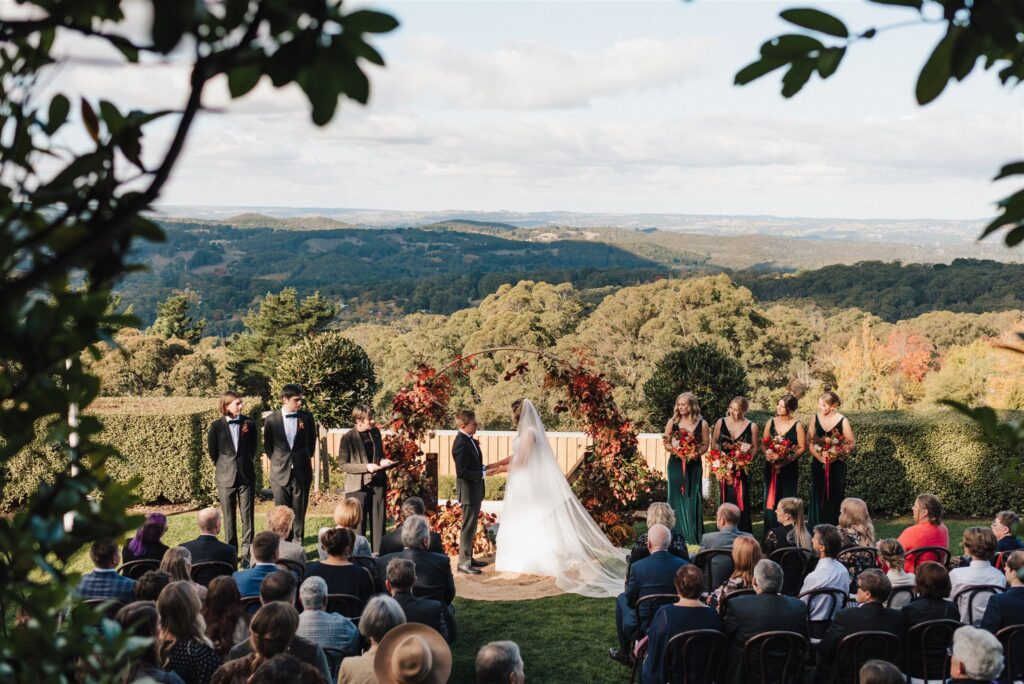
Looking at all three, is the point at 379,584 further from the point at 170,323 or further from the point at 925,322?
the point at 925,322

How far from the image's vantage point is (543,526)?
9016 millimetres

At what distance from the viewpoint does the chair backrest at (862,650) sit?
4.82 meters

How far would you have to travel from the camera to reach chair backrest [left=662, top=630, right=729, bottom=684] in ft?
16.0

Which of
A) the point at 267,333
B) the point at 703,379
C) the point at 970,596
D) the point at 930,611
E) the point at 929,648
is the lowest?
the point at 267,333

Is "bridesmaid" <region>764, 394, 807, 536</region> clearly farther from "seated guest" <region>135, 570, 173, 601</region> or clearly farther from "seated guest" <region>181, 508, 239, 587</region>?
"seated guest" <region>135, 570, 173, 601</region>

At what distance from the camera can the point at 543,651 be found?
22.0ft

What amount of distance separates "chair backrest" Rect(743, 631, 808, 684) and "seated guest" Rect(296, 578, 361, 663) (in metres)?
1.97

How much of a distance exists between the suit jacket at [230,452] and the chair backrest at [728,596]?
15.6ft

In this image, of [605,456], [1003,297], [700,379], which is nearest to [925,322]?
[1003,297]

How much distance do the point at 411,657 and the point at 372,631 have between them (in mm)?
667

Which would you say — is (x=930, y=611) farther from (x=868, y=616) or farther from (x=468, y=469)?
(x=468, y=469)

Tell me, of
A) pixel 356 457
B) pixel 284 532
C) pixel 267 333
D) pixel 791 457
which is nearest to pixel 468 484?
pixel 356 457

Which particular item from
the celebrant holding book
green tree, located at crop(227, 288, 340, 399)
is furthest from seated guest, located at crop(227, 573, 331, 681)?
green tree, located at crop(227, 288, 340, 399)

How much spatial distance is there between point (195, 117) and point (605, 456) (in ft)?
29.1
